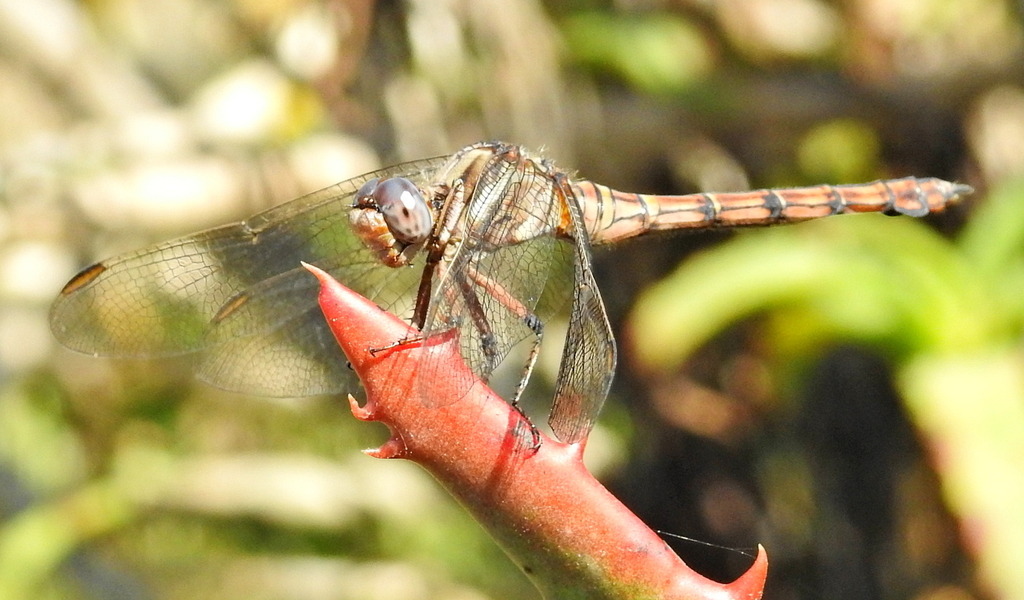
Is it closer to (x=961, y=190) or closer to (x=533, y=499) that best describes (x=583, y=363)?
(x=533, y=499)

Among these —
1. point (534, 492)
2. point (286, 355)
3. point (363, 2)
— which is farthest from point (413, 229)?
point (363, 2)

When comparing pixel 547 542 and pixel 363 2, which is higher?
pixel 363 2

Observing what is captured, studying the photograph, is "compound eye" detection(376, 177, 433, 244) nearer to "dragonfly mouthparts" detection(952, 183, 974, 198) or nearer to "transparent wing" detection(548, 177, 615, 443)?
"transparent wing" detection(548, 177, 615, 443)

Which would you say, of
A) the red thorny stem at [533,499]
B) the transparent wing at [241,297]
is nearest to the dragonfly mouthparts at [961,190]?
the transparent wing at [241,297]

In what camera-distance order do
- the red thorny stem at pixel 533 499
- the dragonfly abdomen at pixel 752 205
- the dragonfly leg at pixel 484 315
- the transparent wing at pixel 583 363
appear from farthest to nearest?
the dragonfly abdomen at pixel 752 205
the dragonfly leg at pixel 484 315
the transparent wing at pixel 583 363
the red thorny stem at pixel 533 499

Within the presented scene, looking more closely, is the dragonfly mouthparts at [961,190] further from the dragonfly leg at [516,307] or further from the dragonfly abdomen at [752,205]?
the dragonfly leg at [516,307]

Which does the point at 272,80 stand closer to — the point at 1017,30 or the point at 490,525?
the point at 1017,30
